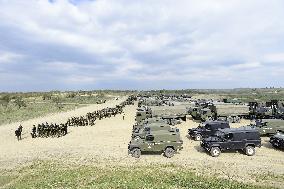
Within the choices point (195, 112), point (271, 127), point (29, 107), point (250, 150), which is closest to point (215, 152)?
point (250, 150)

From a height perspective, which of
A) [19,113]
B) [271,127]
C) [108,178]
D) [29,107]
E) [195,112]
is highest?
[195,112]

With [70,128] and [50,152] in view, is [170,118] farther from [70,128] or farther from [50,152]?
[50,152]

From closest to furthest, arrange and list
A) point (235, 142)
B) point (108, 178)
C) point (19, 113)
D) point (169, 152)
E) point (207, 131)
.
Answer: point (108, 178) < point (169, 152) < point (235, 142) < point (207, 131) < point (19, 113)

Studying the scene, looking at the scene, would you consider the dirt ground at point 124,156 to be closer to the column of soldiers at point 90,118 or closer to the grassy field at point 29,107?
the column of soldiers at point 90,118

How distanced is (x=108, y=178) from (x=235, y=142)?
392 inches

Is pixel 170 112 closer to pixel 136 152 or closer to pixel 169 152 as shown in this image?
pixel 169 152

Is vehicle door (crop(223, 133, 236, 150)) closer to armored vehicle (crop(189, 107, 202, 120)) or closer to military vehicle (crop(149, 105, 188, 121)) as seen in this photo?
military vehicle (crop(149, 105, 188, 121))

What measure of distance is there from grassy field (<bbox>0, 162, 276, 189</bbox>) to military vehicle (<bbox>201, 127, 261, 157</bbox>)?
4.10 meters

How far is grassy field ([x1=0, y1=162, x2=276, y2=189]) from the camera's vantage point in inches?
692

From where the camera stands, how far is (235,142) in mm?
24141

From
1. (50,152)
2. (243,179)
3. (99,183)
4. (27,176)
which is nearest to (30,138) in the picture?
(50,152)

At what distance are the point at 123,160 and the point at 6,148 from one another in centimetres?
1207

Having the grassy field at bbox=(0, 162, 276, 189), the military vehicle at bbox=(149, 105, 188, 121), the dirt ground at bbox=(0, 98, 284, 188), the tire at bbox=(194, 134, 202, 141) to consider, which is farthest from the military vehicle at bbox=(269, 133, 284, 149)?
the military vehicle at bbox=(149, 105, 188, 121)

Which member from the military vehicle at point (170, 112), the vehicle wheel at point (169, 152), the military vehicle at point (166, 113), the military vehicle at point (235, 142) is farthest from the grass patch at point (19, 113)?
the military vehicle at point (235, 142)
